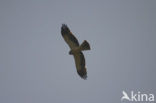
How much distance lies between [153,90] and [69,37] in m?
33.3

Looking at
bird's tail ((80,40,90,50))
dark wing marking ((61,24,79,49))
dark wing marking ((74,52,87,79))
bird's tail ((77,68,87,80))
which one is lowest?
bird's tail ((77,68,87,80))

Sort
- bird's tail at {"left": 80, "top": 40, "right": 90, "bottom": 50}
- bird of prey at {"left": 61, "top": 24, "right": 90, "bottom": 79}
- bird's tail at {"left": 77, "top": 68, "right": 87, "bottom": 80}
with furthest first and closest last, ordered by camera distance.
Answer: bird's tail at {"left": 77, "top": 68, "right": 87, "bottom": 80} < bird of prey at {"left": 61, "top": 24, "right": 90, "bottom": 79} < bird's tail at {"left": 80, "top": 40, "right": 90, "bottom": 50}

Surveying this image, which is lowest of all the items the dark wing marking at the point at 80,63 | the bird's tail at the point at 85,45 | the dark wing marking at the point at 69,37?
the dark wing marking at the point at 80,63

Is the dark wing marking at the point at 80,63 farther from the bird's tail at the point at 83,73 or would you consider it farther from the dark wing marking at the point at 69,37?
the dark wing marking at the point at 69,37

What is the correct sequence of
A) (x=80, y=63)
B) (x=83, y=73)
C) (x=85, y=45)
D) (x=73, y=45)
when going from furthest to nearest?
(x=83, y=73), (x=80, y=63), (x=73, y=45), (x=85, y=45)

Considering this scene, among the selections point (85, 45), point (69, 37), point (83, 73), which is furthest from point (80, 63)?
point (85, 45)

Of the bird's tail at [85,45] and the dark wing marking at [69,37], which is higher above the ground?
the dark wing marking at [69,37]

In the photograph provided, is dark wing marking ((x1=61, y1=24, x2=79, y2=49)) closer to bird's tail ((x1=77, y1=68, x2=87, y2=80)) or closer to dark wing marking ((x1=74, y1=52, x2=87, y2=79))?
dark wing marking ((x1=74, y1=52, x2=87, y2=79))

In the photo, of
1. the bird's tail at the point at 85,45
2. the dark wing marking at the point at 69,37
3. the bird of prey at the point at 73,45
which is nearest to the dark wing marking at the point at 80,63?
the bird of prey at the point at 73,45

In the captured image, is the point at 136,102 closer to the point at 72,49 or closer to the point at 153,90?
the point at 72,49

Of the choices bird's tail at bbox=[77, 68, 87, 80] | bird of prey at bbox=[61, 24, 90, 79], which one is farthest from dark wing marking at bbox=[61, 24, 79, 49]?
bird's tail at bbox=[77, 68, 87, 80]

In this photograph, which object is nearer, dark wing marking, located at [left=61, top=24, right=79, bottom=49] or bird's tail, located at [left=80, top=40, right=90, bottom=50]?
bird's tail, located at [left=80, top=40, right=90, bottom=50]

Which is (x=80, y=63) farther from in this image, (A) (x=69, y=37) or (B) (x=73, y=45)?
(A) (x=69, y=37)

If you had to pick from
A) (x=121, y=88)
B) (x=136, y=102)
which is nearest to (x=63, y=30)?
(x=136, y=102)
